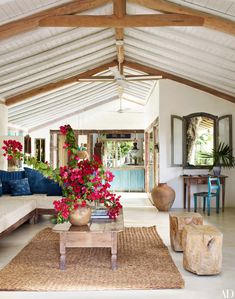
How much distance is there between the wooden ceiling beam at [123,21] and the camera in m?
5.37

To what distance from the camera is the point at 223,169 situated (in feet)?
30.1

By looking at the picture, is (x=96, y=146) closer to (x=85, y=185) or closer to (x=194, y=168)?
(x=194, y=168)

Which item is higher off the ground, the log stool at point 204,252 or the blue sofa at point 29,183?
the blue sofa at point 29,183

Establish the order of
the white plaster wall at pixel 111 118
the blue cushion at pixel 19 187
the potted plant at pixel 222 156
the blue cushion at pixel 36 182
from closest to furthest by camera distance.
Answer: the blue cushion at pixel 19 187 < the blue cushion at pixel 36 182 < the potted plant at pixel 222 156 < the white plaster wall at pixel 111 118

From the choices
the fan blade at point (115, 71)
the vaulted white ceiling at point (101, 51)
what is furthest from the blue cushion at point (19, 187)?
the fan blade at point (115, 71)

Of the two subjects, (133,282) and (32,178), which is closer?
(133,282)

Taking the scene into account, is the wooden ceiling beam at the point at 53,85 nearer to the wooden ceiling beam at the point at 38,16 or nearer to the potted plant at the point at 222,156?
the potted plant at the point at 222,156

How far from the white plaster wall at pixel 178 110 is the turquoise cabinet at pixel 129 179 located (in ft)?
13.7

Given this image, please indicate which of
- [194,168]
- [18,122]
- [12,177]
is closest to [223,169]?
[194,168]

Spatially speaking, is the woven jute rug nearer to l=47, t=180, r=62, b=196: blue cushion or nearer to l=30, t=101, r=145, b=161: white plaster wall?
l=47, t=180, r=62, b=196: blue cushion

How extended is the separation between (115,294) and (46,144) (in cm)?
1135

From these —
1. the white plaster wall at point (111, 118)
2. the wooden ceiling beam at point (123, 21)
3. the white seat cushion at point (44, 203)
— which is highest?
the wooden ceiling beam at point (123, 21)

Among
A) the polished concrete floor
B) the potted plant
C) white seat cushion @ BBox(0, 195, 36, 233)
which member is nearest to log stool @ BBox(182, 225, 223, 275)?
the polished concrete floor

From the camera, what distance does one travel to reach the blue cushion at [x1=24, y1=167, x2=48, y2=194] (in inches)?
301
